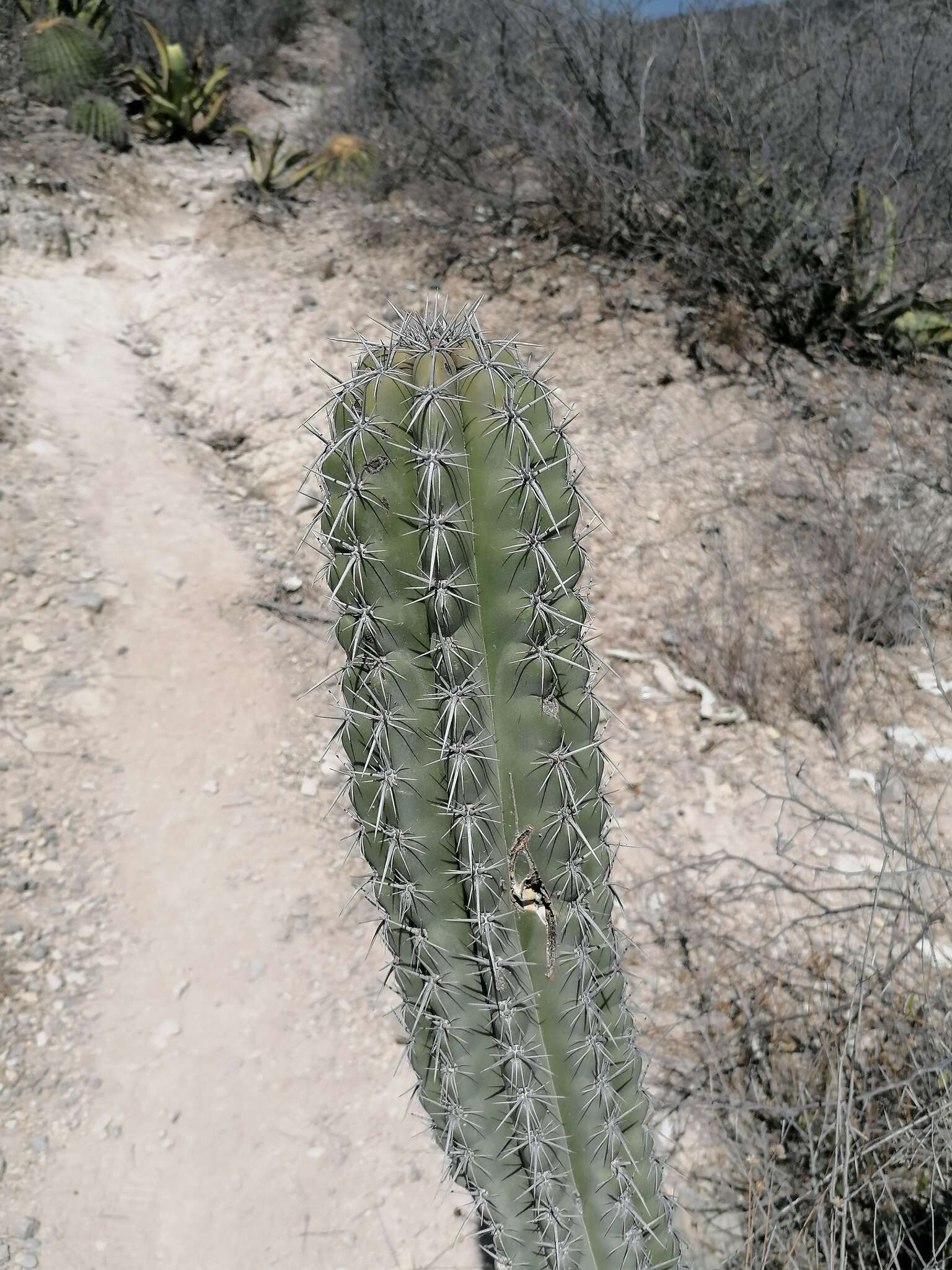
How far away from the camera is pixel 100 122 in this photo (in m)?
7.10

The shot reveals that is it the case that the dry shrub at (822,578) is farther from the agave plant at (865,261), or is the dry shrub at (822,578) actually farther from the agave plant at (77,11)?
the agave plant at (77,11)

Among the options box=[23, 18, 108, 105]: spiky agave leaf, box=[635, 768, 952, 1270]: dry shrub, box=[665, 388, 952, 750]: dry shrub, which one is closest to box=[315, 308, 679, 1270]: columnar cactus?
box=[635, 768, 952, 1270]: dry shrub

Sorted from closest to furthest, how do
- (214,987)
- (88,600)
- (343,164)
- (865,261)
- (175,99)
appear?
(214,987)
(88,600)
(865,261)
(343,164)
(175,99)

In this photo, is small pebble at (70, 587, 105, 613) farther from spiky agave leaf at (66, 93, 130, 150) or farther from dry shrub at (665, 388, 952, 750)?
spiky agave leaf at (66, 93, 130, 150)

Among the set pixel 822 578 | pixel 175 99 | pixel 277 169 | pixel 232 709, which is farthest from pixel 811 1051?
pixel 175 99

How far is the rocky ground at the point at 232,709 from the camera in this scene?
92.3 inches

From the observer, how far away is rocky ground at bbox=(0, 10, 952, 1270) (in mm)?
2344

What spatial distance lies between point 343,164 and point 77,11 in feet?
12.9

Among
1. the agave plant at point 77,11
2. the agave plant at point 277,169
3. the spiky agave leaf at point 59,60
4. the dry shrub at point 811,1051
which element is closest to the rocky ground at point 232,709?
the dry shrub at point 811,1051

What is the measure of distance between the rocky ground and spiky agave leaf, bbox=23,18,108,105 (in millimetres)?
1671

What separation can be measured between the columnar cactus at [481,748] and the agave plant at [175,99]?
7634mm

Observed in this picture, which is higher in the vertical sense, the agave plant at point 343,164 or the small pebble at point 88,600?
the agave plant at point 343,164

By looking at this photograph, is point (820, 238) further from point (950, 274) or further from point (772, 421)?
point (772, 421)

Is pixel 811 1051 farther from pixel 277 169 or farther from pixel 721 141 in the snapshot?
pixel 277 169
